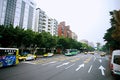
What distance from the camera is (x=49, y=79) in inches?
439

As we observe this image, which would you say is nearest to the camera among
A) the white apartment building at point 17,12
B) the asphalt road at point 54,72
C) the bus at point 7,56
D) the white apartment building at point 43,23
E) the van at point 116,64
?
the van at point 116,64

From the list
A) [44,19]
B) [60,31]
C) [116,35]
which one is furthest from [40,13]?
[116,35]

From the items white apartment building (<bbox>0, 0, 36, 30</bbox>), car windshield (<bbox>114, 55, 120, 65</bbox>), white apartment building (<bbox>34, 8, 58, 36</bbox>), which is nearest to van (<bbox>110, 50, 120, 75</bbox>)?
car windshield (<bbox>114, 55, 120, 65</bbox>)

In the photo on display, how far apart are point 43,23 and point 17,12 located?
107 feet

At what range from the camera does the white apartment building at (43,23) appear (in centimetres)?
9162

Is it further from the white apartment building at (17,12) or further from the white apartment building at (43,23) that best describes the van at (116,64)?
the white apartment building at (43,23)

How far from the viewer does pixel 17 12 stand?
214 ft

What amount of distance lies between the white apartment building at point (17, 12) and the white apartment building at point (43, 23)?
13794mm

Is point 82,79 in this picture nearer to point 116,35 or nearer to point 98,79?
point 98,79

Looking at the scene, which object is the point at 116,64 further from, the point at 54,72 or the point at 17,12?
the point at 17,12

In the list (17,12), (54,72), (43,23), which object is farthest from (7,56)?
(43,23)

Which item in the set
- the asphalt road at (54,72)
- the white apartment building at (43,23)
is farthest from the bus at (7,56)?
the white apartment building at (43,23)

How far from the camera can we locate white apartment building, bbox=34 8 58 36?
91625 millimetres

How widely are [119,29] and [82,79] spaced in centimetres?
1225
